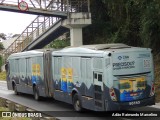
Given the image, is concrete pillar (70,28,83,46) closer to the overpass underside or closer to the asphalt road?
the overpass underside

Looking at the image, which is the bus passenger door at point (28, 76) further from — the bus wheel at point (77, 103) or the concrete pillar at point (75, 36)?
the concrete pillar at point (75, 36)

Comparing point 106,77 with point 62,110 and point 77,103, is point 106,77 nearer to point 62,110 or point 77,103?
point 77,103

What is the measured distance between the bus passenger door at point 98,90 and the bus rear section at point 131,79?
1.54 feet

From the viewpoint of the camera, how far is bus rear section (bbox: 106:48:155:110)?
14.9 m

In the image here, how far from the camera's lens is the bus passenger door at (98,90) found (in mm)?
15094

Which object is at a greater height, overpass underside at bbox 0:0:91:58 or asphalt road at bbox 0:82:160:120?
overpass underside at bbox 0:0:91:58

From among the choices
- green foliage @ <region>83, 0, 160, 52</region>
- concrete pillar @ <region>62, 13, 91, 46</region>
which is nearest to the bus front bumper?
green foliage @ <region>83, 0, 160, 52</region>

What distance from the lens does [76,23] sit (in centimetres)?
3269

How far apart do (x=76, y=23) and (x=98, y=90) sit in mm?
17875

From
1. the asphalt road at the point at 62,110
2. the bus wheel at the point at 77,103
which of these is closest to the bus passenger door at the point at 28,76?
the asphalt road at the point at 62,110

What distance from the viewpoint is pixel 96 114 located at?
1716 cm

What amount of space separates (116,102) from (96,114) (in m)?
2.57

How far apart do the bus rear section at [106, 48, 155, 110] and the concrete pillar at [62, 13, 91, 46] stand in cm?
1718

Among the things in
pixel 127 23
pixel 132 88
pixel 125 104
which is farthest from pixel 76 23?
pixel 125 104
